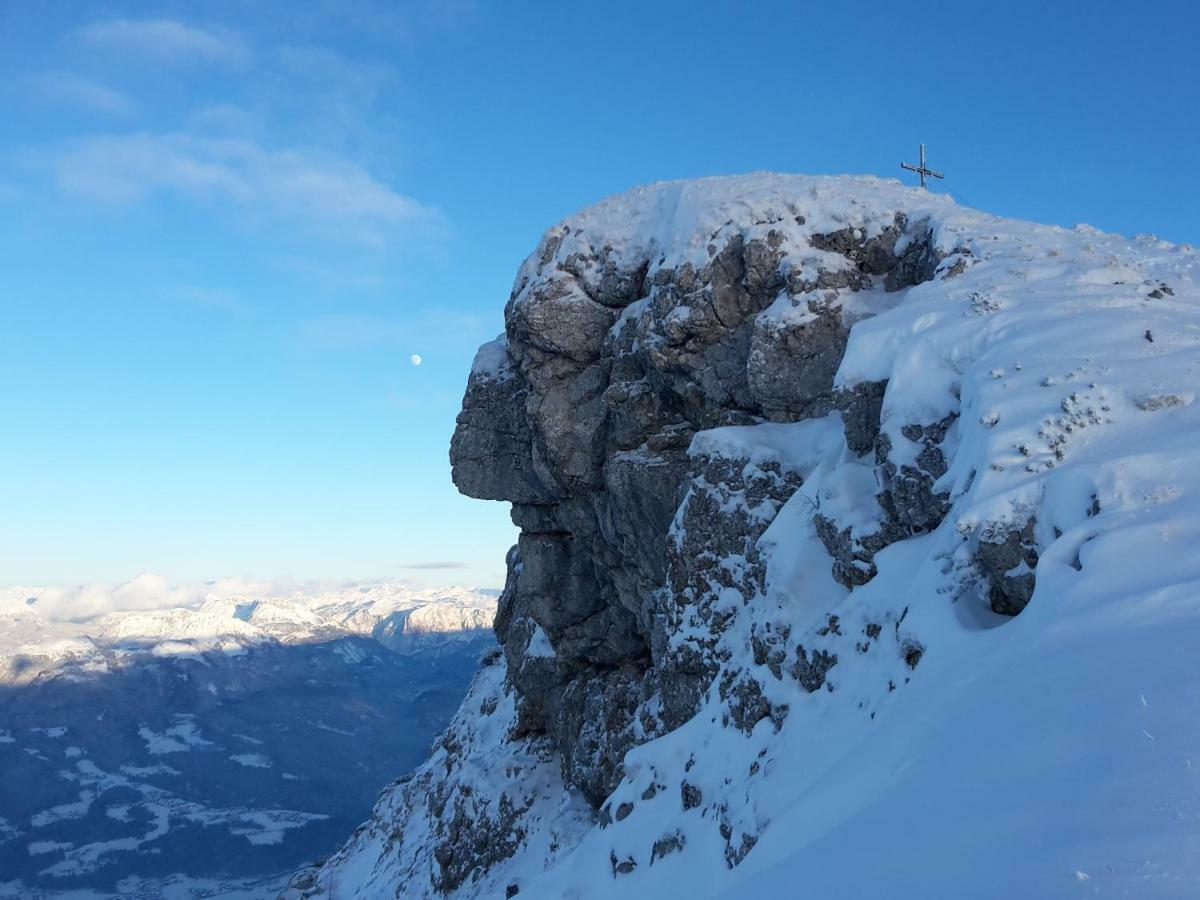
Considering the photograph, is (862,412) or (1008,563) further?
(862,412)

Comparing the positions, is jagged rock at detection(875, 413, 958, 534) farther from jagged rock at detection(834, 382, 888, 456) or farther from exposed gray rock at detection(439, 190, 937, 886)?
jagged rock at detection(834, 382, 888, 456)

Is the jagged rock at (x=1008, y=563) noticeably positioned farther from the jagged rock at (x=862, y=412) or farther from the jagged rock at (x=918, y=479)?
the jagged rock at (x=862, y=412)

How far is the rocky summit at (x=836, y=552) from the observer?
639 cm

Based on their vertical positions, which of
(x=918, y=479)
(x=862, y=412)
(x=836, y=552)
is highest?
(x=862, y=412)

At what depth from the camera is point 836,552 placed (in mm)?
14828

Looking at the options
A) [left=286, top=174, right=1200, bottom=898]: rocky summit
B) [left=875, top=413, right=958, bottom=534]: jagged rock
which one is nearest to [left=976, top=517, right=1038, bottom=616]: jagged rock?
[left=286, top=174, right=1200, bottom=898]: rocky summit

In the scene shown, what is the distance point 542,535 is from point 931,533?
19.9 metres

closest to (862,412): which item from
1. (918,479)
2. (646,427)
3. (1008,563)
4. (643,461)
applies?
(918,479)

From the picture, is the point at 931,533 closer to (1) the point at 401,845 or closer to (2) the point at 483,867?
(2) the point at 483,867

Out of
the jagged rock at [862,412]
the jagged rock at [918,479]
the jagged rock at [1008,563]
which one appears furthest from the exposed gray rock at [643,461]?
the jagged rock at [1008,563]

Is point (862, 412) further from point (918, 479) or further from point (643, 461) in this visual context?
point (643, 461)

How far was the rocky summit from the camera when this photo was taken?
639 centimetres

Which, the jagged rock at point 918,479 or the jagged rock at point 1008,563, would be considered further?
the jagged rock at point 918,479

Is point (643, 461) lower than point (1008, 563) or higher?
higher
